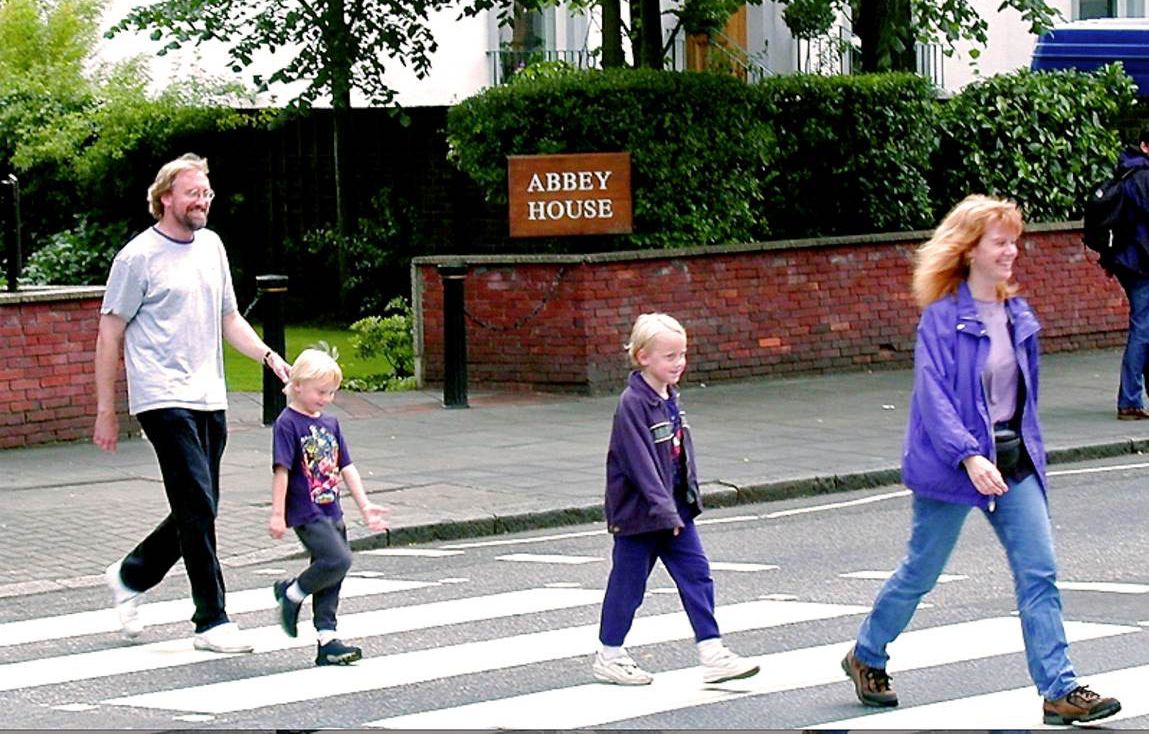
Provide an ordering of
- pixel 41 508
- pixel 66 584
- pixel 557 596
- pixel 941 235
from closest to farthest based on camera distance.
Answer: pixel 941 235, pixel 557 596, pixel 66 584, pixel 41 508

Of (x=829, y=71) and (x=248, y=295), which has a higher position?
(x=829, y=71)

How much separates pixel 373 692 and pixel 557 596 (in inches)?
83.7

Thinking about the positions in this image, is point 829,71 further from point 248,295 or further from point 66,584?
point 66,584

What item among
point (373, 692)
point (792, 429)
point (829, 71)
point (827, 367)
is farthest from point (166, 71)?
point (373, 692)

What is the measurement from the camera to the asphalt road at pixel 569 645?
7.41 meters

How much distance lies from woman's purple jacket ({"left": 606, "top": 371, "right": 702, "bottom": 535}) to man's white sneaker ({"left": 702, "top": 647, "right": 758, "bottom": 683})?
1.61 ft

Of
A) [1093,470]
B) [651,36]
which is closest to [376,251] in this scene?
[651,36]

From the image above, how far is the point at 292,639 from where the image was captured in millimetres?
8938

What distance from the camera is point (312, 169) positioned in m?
24.0

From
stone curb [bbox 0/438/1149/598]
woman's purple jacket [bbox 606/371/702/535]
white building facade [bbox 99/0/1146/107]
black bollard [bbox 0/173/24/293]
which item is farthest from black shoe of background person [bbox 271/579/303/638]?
white building facade [bbox 99/0/1146/107]

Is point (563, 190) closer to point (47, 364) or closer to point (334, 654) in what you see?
point (47, 364)

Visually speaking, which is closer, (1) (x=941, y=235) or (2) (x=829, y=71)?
(1) (x=941, y=235)

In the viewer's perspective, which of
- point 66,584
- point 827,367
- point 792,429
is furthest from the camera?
point 827,367

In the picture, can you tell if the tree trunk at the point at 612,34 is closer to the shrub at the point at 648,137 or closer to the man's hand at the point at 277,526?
the shrub at the point at 648,137
